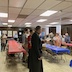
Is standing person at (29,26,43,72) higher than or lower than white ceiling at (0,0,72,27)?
lower

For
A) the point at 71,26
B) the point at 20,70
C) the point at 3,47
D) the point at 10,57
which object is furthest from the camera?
the point at 71,26

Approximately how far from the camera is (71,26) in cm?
1306

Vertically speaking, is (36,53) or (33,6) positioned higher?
(33,6)

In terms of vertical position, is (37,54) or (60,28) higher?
(60,28)

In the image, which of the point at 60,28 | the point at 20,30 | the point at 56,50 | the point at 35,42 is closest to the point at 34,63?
the point at 35,42

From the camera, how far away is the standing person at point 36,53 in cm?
303

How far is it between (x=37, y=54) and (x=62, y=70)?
6.71 feet

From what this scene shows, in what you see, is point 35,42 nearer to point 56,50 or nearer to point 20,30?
point 56,50

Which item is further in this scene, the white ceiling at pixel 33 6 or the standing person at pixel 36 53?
the white ceiling at pixel 33 6

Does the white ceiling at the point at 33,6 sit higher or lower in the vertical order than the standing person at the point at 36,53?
higher

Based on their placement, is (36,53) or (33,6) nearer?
(36,53)

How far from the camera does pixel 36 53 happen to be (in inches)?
122

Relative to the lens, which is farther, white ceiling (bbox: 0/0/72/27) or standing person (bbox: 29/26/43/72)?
white ceiling (bbox: 0/0/72/27)

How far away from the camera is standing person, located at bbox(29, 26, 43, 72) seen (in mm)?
3029
